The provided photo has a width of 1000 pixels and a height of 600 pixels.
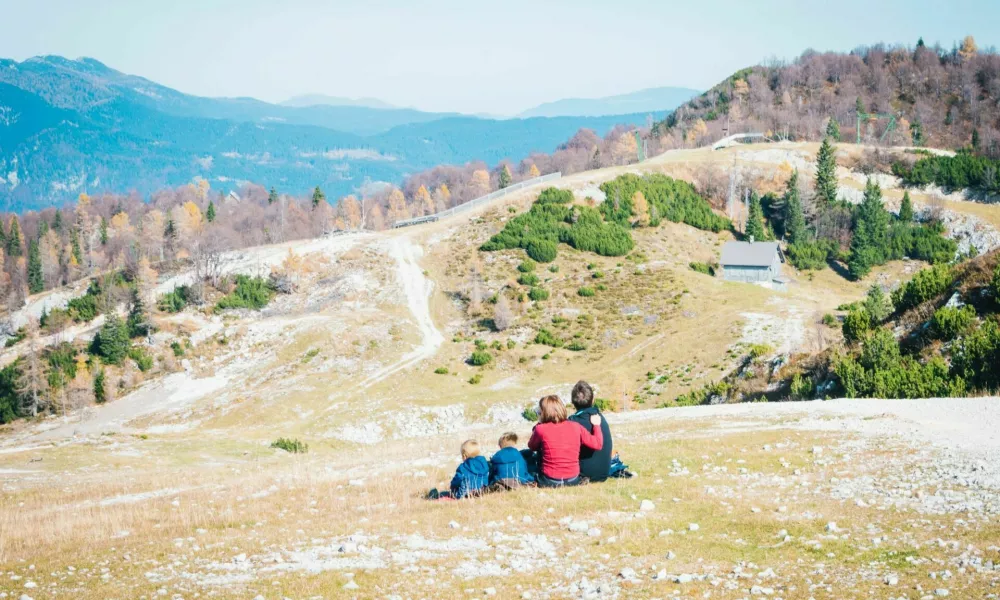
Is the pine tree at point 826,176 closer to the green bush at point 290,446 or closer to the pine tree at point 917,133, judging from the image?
the pine tree at point 917,133

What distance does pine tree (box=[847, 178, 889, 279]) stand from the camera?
3610 inches

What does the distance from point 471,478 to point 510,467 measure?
703 millimetres

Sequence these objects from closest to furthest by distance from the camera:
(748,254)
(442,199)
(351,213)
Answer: (748,254) → (351,213) → (442,199)

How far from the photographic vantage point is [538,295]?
7644 centimetres

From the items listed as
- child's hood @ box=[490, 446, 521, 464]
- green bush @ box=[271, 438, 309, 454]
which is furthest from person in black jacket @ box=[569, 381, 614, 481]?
green bush @ box=[271, 438, 309, 454]

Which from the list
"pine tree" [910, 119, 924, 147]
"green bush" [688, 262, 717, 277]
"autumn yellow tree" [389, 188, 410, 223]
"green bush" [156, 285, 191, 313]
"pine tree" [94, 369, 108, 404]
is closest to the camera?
"pine tree" [94, 369, 108, 404]

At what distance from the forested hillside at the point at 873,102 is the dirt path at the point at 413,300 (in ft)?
287

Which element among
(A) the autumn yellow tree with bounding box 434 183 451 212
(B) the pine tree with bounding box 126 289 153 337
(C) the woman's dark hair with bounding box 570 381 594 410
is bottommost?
(B) the pine tree with bounding box 126 289 153 337

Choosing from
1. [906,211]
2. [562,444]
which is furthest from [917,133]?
[562,444]

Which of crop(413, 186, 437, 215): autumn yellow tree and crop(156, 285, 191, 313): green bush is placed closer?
crop(156, 285, 191, 313): green bush

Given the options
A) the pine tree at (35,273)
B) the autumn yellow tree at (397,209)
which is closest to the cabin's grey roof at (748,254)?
the autumn yellow tree at (397,209)

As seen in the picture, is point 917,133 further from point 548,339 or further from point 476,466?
point 476,466

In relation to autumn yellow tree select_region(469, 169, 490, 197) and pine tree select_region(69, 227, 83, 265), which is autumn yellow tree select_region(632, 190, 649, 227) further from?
pine tree select_region(69, 227, 83, 265)

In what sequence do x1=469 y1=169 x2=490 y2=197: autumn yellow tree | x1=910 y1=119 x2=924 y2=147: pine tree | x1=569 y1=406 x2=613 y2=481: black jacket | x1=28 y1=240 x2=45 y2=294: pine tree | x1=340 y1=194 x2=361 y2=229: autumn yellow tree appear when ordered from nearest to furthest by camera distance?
x1=569 y1=406 x2=613 y2=481: black jacket < x1=910 y1=119 x2=924 y2=147: pine tree < x1=28 y1=240 x2=45 y2=294: pine tree < x1=340 y1=194 x2=361 y2=229: autumn yellow tree < x1=469 y1=169 x2=490 y2=197: autumn yellow tree
